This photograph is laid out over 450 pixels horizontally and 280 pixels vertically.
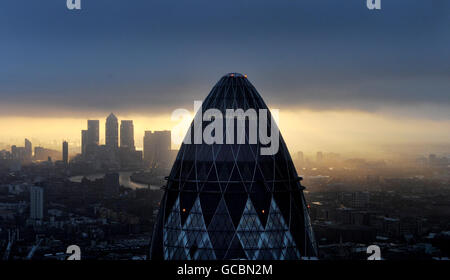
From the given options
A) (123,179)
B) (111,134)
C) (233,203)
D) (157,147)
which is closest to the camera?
(233,203)

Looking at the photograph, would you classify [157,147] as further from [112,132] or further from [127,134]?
[112,132]

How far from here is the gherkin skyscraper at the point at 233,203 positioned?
31344mm

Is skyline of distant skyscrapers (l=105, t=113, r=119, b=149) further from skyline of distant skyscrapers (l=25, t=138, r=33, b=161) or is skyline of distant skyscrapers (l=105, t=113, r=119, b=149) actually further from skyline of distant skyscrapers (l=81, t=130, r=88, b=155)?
skyline of distant skyscrapers (l=25, t=138, r=33, b=161)

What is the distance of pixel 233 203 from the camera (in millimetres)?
31469

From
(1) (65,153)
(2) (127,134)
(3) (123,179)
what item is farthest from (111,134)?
(1) (65,153)

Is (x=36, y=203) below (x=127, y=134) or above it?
below

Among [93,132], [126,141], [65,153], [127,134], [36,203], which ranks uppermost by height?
[93,132]

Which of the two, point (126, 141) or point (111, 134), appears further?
point (111, 134)

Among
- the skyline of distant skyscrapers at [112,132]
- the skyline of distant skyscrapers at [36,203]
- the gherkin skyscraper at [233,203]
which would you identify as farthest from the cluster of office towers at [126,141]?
the gherkin skyscraper at [233,203]

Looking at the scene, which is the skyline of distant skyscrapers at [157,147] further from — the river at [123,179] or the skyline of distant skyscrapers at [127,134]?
the river at [123,179]

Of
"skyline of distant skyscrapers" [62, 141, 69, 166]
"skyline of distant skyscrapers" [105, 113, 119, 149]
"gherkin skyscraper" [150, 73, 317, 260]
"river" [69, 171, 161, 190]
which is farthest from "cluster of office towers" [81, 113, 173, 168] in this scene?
"gherkin skyscraper" [150, 73, 317, 260]

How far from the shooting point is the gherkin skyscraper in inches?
1234
